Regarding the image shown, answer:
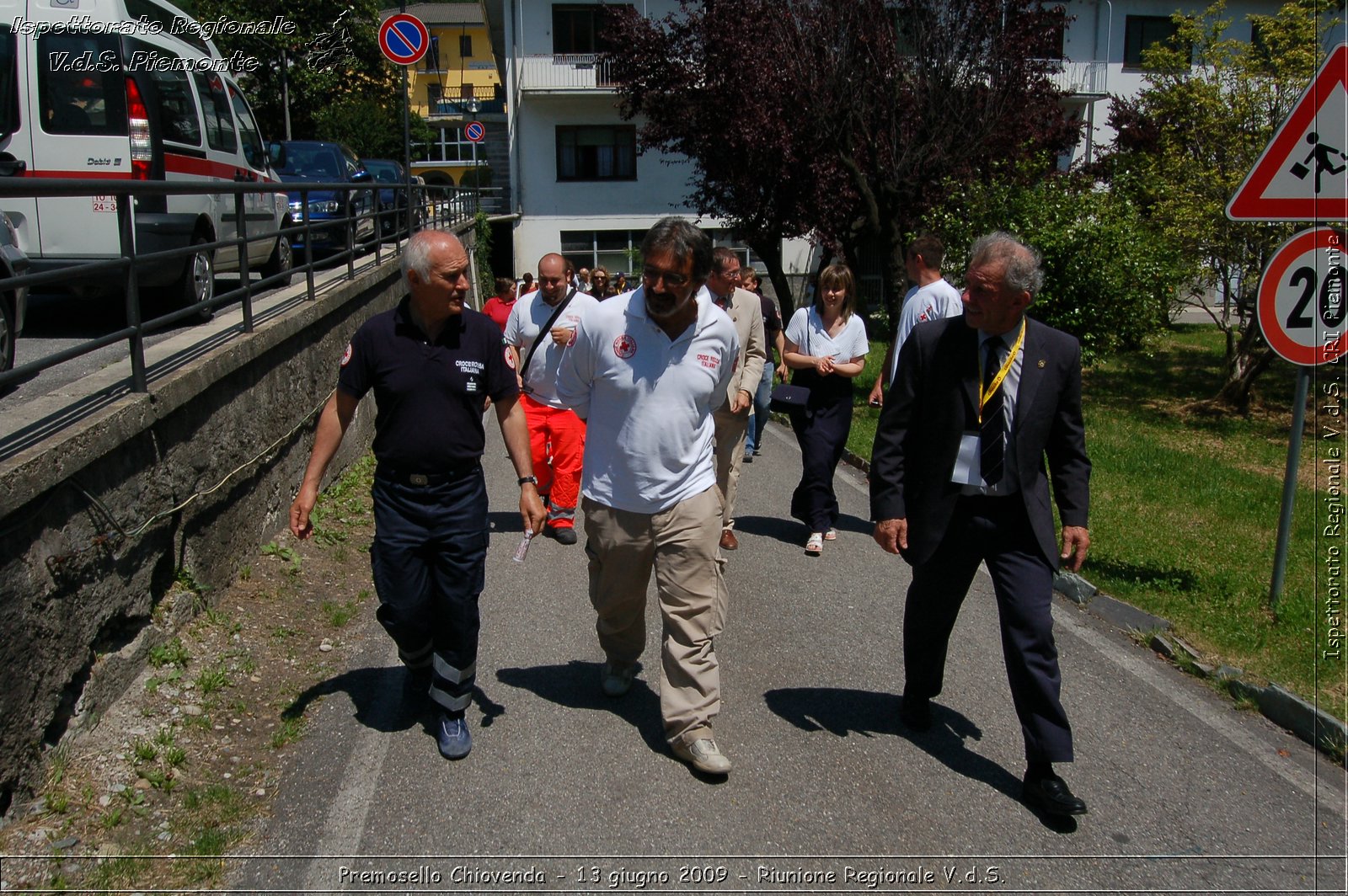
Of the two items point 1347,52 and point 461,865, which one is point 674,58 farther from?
point 461,865

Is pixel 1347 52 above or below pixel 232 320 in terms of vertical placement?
above

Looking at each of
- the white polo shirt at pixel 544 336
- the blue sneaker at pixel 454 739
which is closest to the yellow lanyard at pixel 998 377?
the white polo shirt at pixel 544 336

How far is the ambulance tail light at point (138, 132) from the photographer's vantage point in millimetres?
8359

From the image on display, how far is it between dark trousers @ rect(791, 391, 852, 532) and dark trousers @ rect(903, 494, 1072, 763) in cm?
318

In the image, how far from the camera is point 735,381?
24.4ft

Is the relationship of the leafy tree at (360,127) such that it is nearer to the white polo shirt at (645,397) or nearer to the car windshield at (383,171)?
the car windshield at (383,171)

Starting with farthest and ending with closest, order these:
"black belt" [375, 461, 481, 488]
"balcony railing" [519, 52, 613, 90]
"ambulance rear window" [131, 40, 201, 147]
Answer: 1. "balcony railing" [519, 52, 613, 90]
2. "ambulance rear window" [131, 40, 201, 147]
3. "black belt" [375, 461, 481, 488]

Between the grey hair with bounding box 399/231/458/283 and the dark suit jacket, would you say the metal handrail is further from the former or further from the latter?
the dark suit jacket

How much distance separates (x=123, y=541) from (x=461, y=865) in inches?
85.8

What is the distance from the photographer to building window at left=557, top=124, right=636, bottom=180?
111 ft

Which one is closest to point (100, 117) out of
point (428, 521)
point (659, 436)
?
point (428, 521)

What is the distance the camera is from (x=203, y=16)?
34000 mm

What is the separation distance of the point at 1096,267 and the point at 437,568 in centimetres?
968

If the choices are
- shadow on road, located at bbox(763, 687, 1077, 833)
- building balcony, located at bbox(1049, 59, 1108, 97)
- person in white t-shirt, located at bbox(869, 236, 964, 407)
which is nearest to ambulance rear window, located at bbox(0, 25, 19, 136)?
person in white t-shirt, located at bbox(869, 236, 964, 407)
